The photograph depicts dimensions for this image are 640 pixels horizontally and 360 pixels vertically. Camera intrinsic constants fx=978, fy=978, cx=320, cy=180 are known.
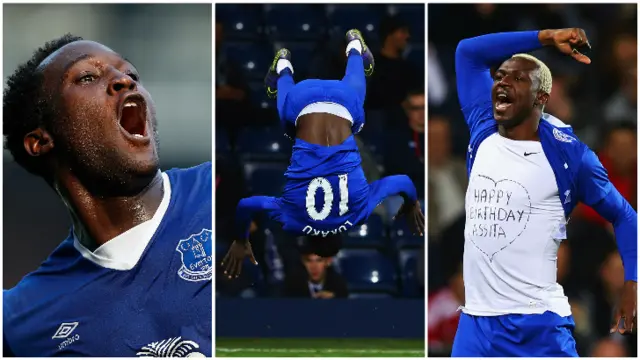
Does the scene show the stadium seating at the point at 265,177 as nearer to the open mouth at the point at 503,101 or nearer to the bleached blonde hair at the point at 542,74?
the open mouth at the point at 503,101

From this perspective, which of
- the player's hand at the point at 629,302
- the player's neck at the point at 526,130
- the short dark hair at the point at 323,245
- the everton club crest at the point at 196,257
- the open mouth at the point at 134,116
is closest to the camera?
the player's hand at the point at 629,302

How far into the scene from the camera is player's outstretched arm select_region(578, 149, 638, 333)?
3.89 metres

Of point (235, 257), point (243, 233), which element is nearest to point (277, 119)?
point (243, 233)

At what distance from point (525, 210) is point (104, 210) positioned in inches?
72.7

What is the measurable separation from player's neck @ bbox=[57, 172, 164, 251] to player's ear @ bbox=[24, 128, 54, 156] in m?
0.17

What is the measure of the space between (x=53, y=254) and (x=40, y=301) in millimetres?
219

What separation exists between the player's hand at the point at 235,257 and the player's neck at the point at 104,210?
0.41 metres

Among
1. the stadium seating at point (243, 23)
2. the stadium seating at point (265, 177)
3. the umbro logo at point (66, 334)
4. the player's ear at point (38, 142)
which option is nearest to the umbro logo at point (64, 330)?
the umbro logo at point (66, 334)

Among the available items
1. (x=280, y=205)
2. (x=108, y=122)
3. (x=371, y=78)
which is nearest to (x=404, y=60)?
(x=371, y=78)

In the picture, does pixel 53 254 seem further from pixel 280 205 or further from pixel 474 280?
pixel 474 280

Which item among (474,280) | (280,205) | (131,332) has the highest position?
(280,205)

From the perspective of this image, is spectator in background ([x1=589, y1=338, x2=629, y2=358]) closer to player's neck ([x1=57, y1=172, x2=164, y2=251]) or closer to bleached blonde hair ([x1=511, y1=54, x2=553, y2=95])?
bleached blonde hair ([x1=511, y1=54, x2=553, y2=95])

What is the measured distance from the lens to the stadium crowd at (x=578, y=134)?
175 inches

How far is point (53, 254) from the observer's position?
4430mm
